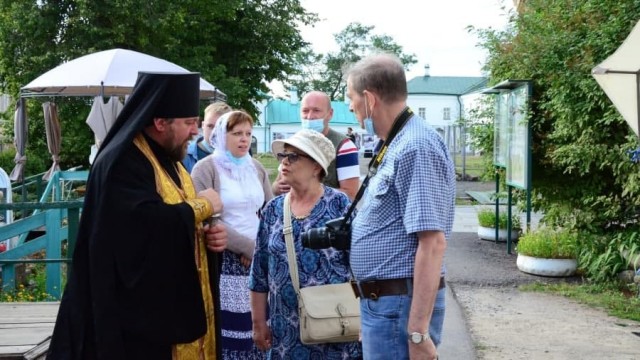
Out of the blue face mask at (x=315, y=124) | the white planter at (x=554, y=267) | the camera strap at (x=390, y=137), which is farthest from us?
the white planter at (x=554, y=267)

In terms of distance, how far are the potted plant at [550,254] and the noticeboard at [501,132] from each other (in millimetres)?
1657

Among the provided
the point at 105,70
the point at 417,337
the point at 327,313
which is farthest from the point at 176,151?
the point at 105,70

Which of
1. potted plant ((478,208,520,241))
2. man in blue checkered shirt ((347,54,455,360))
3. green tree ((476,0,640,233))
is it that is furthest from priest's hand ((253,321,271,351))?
potted plant ((478,208,520,241))

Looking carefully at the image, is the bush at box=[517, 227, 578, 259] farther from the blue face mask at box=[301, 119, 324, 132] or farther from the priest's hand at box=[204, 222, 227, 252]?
the priest's hand at box=[204, 222, 227, 252]

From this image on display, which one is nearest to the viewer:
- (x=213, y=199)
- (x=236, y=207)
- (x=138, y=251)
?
(x=138, y=251)

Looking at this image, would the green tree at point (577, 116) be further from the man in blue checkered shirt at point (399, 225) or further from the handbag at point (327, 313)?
the man in blue checkered shirt at point (399, 225)

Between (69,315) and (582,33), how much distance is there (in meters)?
7.09

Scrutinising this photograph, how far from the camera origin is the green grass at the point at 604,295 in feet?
23.1

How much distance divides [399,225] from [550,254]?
6511 millimetres

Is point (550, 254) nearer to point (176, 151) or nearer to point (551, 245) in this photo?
point (551, 245)

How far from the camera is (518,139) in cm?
953

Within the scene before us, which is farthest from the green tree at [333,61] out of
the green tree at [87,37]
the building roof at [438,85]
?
the green tree at [87,37]

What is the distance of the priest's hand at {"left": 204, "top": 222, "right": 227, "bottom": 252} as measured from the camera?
3.54 m

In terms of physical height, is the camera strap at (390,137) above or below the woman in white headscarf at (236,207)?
above
